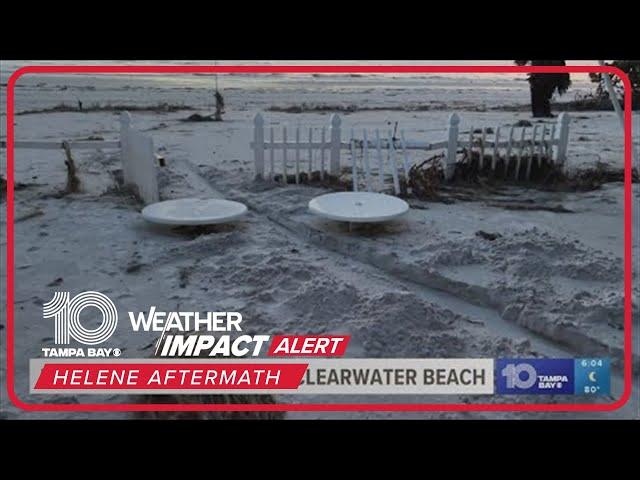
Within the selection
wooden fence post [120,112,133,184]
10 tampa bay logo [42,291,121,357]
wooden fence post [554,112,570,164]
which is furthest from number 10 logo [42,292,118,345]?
wooden fence post [554,112,570,164]

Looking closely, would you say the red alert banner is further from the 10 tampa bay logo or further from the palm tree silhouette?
the palm tree silhouette

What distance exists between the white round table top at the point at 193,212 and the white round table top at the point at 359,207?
604mm

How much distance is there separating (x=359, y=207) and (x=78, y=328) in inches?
98.7

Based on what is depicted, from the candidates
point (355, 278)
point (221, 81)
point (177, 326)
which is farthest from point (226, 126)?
point (221, 81)

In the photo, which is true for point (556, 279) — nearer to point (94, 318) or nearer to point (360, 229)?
point (360, 229)

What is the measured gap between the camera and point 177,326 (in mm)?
2314

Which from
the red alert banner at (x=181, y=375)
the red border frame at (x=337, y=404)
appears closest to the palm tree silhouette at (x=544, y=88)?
the red border frame at (x=337, y=404)

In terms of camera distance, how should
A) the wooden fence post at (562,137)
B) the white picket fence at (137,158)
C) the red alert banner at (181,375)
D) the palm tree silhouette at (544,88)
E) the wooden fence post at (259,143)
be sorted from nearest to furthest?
the red alert banner at (181,375)
the white picket fence at (137,158)
the wooden fence post at (259,143)
the wooden fence post at (562,137)
the palm tree silhouette at (544,88)

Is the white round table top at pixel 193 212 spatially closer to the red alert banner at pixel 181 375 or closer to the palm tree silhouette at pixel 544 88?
the red alert banner at pixel 181 375

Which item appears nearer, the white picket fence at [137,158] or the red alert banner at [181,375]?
the red alert banner at [181,375]

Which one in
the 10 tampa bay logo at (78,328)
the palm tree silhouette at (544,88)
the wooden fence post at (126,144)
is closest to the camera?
the 10 tampa bay logo at (78,328)

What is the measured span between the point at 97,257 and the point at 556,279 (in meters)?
2.81

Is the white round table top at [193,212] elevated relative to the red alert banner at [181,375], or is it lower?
elevated

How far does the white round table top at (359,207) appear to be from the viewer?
13.2ft
